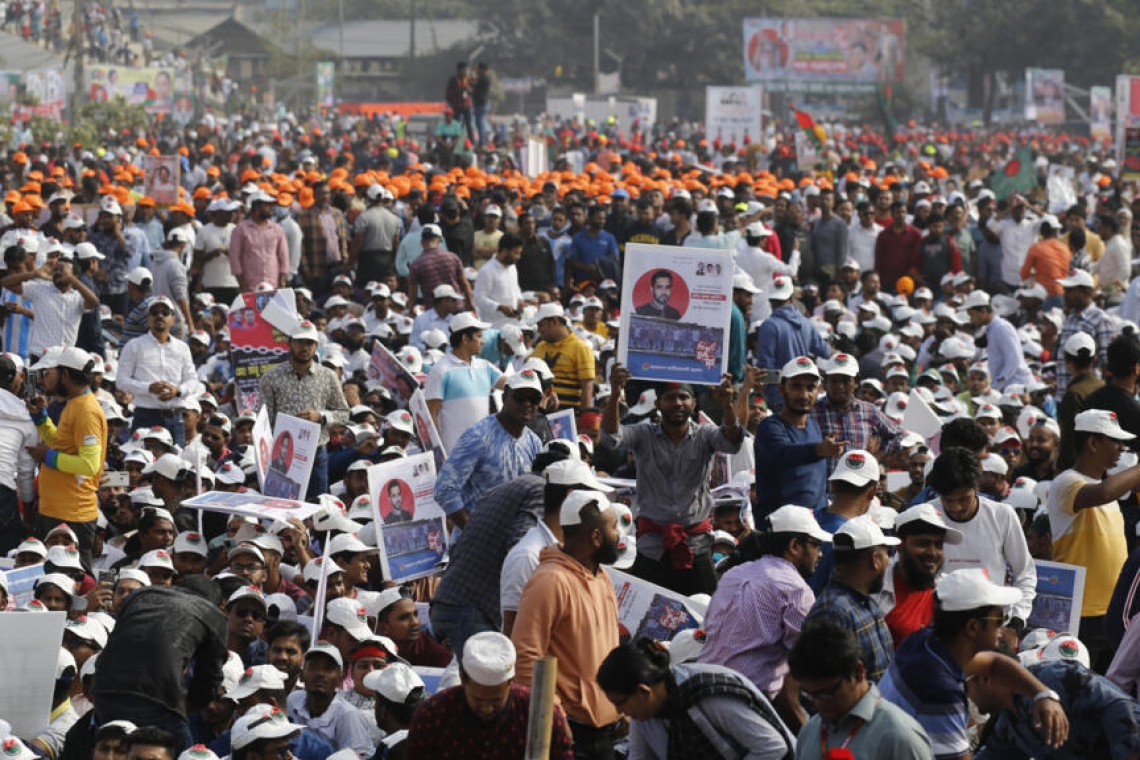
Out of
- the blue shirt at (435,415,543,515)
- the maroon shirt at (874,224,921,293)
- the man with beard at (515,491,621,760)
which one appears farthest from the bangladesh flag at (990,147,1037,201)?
the man with beard at (515,491,621,760)

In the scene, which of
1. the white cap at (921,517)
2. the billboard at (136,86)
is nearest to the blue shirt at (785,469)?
the white cap at (921,517)

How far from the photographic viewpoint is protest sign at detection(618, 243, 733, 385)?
10820 mm

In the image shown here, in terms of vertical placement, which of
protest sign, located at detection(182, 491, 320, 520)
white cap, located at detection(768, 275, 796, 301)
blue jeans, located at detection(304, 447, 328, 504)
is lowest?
blue jeans, located at detection(304, 447, 328, 504)

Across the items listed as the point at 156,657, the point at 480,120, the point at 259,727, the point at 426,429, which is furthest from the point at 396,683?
the point at 480,120

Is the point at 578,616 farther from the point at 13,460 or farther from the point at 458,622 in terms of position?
the point at 13,460

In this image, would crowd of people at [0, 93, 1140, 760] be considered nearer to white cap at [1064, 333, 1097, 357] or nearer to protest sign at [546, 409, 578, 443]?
white cap at [1064, 333, 1097, 357]

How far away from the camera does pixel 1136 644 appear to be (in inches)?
260

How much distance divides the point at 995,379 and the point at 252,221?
679cm

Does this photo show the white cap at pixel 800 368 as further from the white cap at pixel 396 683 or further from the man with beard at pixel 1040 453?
the man with beard at pixel 1040 453

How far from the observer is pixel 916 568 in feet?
23.2

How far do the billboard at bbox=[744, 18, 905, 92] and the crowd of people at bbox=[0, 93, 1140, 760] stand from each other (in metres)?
36.8

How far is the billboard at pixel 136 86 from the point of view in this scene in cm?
4841

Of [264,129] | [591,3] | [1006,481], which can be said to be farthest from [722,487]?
[591,3]

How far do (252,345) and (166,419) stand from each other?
2.58 ft
